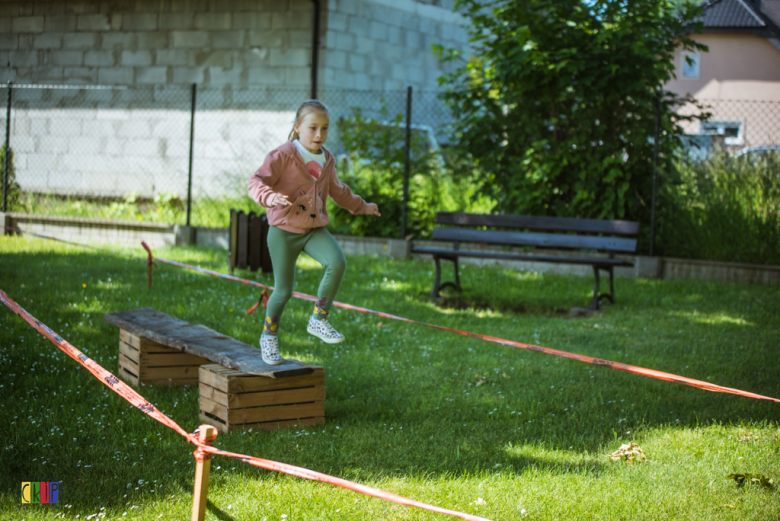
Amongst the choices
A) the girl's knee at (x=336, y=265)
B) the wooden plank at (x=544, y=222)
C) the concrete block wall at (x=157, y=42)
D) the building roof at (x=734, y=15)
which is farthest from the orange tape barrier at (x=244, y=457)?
the building roof at (x=734, y=15)

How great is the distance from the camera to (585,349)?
626cm

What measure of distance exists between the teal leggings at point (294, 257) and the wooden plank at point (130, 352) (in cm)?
144

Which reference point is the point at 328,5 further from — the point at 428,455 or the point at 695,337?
the point at 428,455

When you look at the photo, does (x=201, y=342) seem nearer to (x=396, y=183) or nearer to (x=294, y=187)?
(x=294, y=187)

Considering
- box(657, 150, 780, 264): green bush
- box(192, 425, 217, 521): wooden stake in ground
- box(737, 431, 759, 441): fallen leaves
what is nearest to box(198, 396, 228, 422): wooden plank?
box(192, 425, 217, 521): wooden stake in ground

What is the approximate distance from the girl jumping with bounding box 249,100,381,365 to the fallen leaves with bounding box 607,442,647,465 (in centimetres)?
168

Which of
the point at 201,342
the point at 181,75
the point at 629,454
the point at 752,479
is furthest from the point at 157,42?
the point at 752,479

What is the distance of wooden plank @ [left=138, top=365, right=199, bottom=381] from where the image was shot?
5.10 meters

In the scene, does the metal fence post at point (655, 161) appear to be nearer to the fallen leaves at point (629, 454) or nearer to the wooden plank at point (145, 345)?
the fallen leaves at point (629, 454)

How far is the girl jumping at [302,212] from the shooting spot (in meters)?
4.03

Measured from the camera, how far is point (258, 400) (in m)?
4.22

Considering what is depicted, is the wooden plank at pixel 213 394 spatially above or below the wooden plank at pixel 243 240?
below

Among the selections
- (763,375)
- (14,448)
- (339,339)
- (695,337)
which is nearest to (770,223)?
(695,337)

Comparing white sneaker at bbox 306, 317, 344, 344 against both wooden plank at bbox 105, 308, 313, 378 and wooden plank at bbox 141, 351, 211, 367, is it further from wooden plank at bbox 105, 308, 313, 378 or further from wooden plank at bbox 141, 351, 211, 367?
wooden plank at bbox 141, 351, 211, 367
